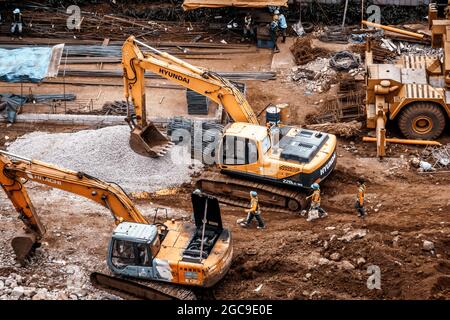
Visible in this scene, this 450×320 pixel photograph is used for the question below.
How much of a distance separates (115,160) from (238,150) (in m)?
4.09

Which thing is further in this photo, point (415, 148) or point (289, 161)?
point (415, 148)

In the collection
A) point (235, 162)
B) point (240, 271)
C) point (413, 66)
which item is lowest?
point (240, 271)

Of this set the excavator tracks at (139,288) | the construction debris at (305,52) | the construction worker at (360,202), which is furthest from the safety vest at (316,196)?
the construction debris at (305,52)

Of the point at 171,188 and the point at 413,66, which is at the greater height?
the point at 413,66

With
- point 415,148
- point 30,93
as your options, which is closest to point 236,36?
point 30,93

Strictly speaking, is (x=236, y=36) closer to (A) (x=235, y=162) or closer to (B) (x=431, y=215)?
(A) (x=235, y=162)

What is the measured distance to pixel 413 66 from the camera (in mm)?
26109

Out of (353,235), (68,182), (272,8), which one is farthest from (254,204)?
(272,8)

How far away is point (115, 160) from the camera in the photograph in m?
23.8

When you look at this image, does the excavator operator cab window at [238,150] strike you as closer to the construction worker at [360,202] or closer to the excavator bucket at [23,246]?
the construction worker at [360,202]

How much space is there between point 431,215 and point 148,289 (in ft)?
25.3

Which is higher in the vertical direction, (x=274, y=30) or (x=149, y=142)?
(x=274, y=30)

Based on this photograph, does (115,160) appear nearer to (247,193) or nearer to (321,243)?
(247,193)

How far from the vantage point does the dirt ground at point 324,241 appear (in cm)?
1808
